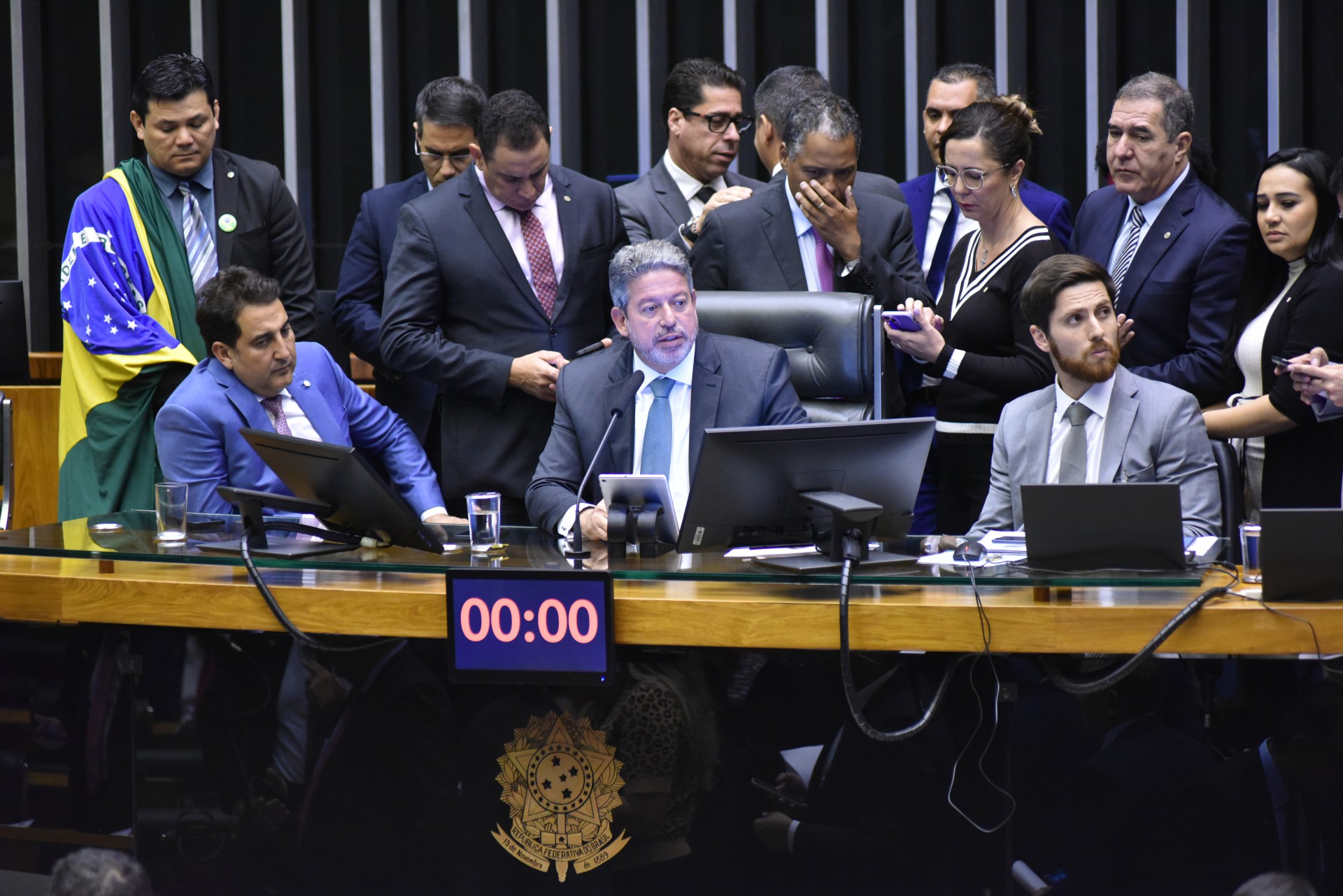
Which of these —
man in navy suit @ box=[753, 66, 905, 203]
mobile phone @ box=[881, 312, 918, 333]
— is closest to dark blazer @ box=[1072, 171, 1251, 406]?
mobile phone @ box=[881, 312, 918, 333]

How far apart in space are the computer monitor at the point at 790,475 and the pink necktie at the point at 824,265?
117 cm

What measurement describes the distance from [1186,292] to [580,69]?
3.02 metres

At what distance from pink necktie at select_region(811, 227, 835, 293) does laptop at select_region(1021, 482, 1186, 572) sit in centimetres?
138

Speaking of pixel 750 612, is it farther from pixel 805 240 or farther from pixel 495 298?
pixel 495 298

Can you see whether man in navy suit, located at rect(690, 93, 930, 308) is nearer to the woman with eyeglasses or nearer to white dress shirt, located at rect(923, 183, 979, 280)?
the woman with eyeglasses

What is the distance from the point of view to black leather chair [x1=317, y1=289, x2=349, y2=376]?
4324mm

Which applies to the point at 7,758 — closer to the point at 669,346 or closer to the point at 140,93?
the point at 669,346

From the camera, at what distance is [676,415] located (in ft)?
9.20

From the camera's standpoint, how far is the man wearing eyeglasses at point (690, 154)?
3619 millimetres

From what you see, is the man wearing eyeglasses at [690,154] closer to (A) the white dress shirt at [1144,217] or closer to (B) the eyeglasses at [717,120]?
(B) the eyeglasses at [717,120]

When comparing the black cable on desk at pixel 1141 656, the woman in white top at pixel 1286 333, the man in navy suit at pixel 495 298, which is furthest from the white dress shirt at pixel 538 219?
the black cable on desk at pixel 1141 656

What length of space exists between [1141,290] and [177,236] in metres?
2.29

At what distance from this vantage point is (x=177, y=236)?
349cm

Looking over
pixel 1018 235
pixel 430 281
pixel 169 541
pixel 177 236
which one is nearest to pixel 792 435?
pixel 169 541
